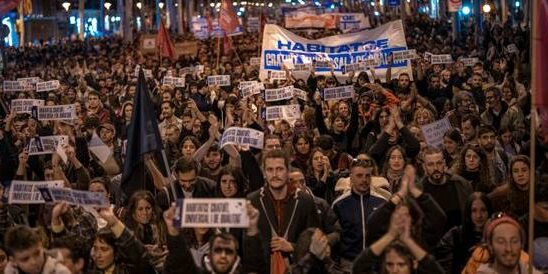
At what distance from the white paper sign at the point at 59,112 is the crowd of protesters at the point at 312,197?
0.12 meters

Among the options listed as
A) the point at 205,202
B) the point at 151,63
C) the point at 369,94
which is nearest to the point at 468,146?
the point at 205,202

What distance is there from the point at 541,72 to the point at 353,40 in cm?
1544

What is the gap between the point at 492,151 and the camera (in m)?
10.8

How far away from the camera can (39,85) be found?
1964 centimetres

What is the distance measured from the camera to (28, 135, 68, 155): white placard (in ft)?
38.4

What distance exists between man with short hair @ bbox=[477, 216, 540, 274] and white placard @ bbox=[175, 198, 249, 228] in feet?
4.49

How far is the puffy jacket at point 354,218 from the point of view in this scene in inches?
334

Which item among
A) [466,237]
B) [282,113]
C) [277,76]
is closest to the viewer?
[466,237]

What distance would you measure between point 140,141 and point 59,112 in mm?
4806

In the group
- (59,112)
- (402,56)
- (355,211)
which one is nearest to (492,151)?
(355,211)

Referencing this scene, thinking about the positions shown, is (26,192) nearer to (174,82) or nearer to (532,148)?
(532,148)

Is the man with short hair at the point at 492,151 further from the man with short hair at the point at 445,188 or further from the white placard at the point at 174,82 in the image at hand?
the white placard at the point at 174,82

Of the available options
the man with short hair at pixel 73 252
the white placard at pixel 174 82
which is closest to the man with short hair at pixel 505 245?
the man with short hair at pixel 73 252

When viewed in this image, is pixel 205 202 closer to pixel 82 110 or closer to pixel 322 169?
pixel 322 169
